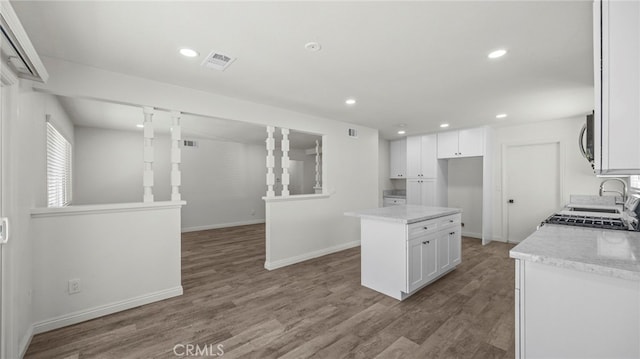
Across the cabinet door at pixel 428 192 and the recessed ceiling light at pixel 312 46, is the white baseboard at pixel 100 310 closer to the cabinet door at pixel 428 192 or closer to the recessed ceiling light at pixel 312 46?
the recessed ceiling light at pixel 312 46

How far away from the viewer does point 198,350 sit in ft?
6.34

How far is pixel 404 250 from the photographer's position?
105 inches

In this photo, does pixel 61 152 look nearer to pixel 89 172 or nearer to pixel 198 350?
pixel 89 172

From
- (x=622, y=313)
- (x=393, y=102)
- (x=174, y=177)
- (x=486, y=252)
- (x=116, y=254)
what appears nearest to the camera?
(x=622, y=313)

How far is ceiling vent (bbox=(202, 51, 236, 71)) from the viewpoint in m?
2.20

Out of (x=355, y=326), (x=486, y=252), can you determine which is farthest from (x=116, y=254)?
(x=486, y=252)

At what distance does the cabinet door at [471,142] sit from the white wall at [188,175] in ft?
17.2

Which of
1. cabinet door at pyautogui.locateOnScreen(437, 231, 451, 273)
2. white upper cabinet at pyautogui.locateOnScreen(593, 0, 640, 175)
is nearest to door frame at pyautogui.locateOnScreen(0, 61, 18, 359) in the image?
white upper cabinet at pyautogui.locateOnScreen(593, 0, 640, 175)

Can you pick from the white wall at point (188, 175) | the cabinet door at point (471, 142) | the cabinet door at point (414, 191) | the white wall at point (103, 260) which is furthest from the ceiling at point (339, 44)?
the white wall at point (188, 175)

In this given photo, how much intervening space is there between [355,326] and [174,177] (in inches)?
95.9

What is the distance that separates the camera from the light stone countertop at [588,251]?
1.09 metres

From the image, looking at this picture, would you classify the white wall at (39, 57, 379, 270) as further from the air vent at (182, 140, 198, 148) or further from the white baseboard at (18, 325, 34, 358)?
the air vent at (182, 140, 198, 148)

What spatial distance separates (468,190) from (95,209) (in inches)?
251

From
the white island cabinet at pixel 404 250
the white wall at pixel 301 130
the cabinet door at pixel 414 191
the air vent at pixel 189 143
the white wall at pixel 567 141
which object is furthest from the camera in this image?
the air vent at pixel 189 143
